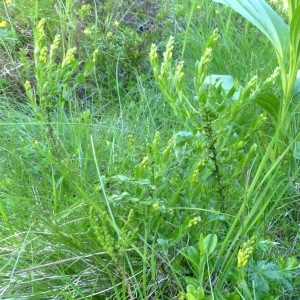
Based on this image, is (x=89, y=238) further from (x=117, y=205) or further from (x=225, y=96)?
(x=225, y=96)

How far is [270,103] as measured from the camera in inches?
72.0

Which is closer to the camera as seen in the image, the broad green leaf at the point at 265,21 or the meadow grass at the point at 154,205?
the meadow grass at the point at 154,205

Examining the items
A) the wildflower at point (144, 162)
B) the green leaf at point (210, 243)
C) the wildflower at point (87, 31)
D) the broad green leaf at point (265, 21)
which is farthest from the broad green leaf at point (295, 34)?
the wildflower at point (87, 31)

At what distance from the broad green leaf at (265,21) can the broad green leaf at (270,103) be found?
16 cm

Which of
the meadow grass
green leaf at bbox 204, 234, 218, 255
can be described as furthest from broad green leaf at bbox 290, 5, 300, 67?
green leaf at bbox 204, 234, 218, 255

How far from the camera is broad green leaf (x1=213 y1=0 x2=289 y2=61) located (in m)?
1.87

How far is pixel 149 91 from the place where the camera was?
231 cm

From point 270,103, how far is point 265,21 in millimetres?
303

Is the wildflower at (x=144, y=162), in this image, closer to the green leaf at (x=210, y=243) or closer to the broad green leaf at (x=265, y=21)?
the green leaf at (x=210, y=243)

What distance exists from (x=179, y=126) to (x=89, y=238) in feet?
2.45

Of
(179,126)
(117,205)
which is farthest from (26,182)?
(179,126)

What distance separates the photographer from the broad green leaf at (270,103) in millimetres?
1797

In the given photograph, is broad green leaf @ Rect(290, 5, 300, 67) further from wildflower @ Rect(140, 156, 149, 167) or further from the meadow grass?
wildflower @ Rect(140, 156, 149, 167)

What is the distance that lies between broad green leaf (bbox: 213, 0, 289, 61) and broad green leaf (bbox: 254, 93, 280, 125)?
16 cm
